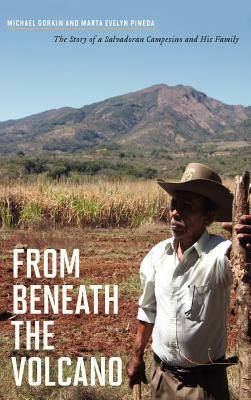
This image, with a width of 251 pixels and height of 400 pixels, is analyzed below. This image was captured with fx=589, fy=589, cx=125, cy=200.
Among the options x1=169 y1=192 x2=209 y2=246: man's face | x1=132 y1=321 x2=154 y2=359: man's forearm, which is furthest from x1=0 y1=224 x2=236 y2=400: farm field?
x1=169 y1=192 x2=209 y2=246: man's face

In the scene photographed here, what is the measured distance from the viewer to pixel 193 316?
2807 mm

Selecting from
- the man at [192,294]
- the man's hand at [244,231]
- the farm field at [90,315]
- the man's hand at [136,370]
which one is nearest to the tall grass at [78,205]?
the farm field at [90,315]

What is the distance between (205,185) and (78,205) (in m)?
13.8

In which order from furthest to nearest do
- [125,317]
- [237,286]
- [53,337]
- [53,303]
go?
[53,303] → [125,317] → [53,337] → [237,286]

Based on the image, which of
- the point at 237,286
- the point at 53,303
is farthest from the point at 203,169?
the point at 53,303

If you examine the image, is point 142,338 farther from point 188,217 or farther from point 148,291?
point 188,217

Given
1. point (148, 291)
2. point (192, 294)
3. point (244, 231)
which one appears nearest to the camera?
point (244, 231)

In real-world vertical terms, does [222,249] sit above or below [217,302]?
above

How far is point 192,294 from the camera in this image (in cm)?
279

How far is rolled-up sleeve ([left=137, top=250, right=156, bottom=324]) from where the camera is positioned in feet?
9.97

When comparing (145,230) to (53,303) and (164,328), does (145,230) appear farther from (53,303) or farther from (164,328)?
(164,328)

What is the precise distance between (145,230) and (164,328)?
1316 centimetres

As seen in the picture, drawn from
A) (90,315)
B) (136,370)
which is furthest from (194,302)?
(90,315)

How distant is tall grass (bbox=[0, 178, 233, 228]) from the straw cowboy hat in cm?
1315
